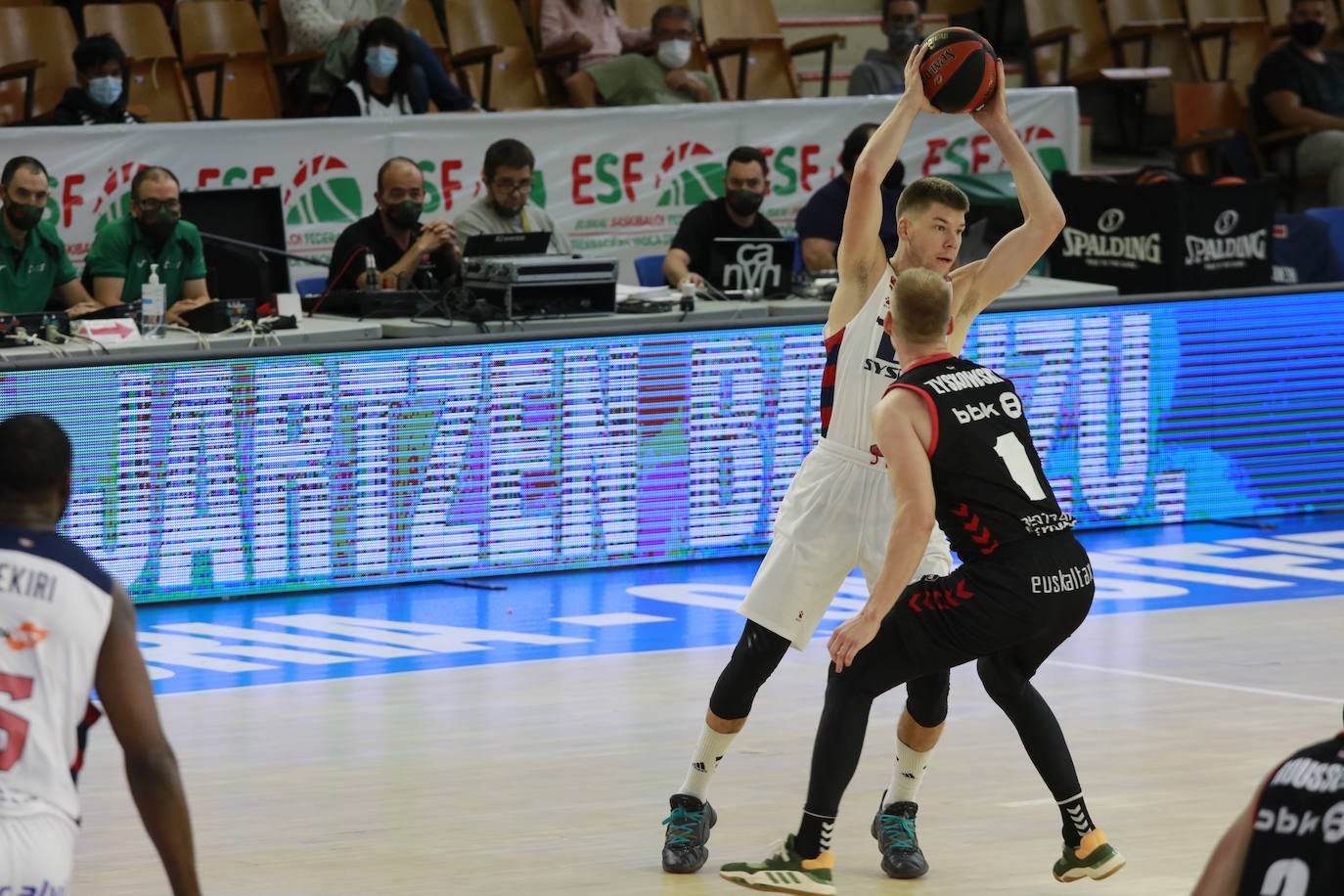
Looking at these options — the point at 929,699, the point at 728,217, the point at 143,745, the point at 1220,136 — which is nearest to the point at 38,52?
the point at 728,217

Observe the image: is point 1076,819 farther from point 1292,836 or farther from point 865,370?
point 1292,836

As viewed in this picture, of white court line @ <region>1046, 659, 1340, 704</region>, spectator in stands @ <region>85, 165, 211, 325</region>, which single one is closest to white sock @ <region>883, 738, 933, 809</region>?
white court line @ <region>1046, 659, 1340, 704</region>

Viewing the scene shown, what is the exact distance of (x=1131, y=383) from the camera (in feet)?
33.1

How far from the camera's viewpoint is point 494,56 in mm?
14062

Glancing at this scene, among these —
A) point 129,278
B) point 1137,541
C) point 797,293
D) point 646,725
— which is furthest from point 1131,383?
point 129,278

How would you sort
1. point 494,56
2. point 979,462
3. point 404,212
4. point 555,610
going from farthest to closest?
point 494,56
point 404,212
point 555,610
point 979,462

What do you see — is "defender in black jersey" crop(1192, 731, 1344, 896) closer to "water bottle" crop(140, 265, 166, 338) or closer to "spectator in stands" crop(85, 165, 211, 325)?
"water bottle" crop(140, 265, 166, 338)

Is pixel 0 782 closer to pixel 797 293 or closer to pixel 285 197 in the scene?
pixel 797 293

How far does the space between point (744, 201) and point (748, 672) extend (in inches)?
217

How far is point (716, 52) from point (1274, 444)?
573 cm

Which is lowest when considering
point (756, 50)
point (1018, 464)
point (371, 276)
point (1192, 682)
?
point (1192, 682)

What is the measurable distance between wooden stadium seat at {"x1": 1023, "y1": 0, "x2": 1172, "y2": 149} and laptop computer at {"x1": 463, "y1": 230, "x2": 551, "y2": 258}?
6858 mm

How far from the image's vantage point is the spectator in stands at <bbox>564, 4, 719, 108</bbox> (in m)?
13.8

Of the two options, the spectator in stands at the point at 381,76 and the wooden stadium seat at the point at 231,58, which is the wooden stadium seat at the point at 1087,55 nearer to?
the spectator in stands at the point at 381,76
